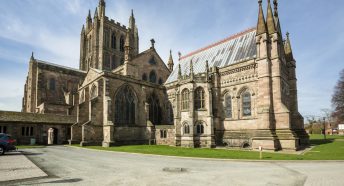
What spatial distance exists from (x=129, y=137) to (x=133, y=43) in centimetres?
3952

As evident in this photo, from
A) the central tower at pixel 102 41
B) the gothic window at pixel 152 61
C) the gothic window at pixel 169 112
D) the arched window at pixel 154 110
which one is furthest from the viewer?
the central tower at pixel 102 41

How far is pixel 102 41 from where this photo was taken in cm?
5741

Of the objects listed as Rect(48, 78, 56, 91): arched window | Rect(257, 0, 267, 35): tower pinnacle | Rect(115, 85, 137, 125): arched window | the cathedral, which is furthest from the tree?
Rect(48, 78, 56, 91): arched window

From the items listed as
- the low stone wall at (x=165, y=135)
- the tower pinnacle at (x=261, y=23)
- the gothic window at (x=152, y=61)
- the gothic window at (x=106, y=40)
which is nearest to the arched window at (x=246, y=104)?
the tower pinnacle at (x=261, y=23)

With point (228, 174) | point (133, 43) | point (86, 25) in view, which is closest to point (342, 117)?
point (228, 174)

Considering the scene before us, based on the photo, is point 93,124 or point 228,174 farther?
point 93,124

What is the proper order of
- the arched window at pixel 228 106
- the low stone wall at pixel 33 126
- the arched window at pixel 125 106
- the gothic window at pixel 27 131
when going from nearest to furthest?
the arched window at pixel 228 106 → the arched window at pixel 125 106 → the low stone wall at pixel 33 126 → the gothic window at pixel 27 131

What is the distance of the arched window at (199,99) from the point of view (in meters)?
28.2

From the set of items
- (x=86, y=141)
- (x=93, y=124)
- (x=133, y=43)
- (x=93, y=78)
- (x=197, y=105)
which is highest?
(x=133, y=43)

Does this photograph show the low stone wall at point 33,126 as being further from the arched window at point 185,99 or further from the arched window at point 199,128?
the arched window at point 199,128

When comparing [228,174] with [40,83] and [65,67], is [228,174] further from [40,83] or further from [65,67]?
[65,67]

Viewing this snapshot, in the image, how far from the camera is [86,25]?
6556cm

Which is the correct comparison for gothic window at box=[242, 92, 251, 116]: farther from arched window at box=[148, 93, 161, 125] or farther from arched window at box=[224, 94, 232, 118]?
arched window at box=[148, 93, 161, 125]

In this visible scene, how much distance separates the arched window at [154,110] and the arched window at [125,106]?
341cm
